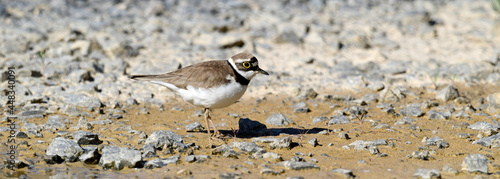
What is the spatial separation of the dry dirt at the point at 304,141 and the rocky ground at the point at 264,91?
0.03 metres

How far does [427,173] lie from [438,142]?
5.44 feet

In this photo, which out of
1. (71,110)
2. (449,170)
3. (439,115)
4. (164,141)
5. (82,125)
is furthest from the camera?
(439,115)

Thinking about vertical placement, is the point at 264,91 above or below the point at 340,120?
above

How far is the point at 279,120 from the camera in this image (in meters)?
9.33

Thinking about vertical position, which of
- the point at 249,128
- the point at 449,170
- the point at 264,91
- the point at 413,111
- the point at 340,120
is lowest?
the point at 449,170

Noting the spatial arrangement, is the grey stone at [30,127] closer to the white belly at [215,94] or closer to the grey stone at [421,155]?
the white belly at [215,94]

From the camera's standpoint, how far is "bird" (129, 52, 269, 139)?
311 inches

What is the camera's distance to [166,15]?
55.7ft

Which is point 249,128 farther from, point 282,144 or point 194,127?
point 282,144

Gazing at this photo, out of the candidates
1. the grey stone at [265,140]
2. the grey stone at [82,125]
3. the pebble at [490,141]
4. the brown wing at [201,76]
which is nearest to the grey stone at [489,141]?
the pebble at [490,141]

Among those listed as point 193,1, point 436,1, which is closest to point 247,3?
point 193,1

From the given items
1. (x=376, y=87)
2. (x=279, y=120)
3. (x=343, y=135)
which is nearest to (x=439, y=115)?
(x=376, y=87)

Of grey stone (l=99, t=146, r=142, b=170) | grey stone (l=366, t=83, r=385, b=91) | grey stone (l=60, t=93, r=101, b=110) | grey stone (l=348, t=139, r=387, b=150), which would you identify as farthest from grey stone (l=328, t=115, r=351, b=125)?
grey stone (l=60, t=93, r=101, b=110)

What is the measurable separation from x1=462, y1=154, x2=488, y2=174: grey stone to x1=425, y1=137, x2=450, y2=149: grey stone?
0.99 metres
